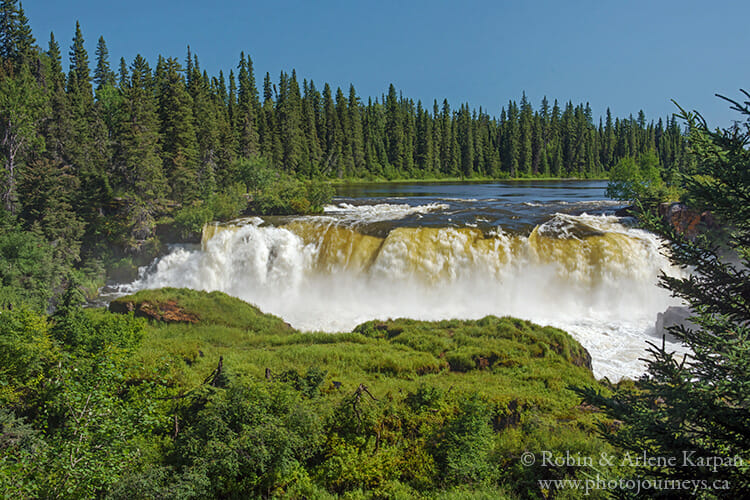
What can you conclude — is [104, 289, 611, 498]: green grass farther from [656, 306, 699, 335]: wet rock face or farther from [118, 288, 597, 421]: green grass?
[656, 306, 699, 335]: wet rock face

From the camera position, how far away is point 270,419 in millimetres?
6340

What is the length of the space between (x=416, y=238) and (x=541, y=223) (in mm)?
6873

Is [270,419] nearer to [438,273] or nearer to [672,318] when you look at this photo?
[438,273]

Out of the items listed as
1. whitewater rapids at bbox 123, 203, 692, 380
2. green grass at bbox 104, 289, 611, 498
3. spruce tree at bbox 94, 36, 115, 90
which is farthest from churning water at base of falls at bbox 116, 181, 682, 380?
spruce tree at bbox 94, 36, 115, 90

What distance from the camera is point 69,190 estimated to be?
27328 mm

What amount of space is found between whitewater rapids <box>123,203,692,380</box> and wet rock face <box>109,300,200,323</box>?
5.46 meters

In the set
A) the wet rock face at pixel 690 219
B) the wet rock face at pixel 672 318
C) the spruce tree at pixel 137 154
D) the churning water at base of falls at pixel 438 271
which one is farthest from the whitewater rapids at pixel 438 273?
the spruce tree at pixel 137 154

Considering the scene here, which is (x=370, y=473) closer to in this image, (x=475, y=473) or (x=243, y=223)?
(x=475, y=473)

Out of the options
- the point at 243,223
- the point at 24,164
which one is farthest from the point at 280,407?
the point at 24,164

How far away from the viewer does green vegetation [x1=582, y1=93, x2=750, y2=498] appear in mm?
3229

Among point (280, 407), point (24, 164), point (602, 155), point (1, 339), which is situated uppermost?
point (602, 155)

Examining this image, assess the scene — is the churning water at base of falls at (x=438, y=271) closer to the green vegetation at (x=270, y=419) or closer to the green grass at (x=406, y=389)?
the green grass at (x=406, y=389)

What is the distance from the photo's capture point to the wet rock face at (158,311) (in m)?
13.5

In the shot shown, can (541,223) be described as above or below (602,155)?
below
